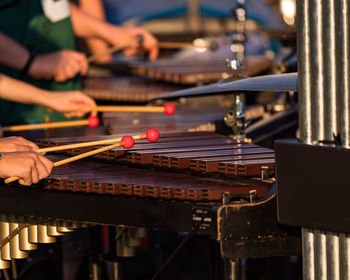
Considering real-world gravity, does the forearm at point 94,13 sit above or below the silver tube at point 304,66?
above

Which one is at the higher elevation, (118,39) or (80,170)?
(118,39)

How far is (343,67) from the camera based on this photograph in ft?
8.88

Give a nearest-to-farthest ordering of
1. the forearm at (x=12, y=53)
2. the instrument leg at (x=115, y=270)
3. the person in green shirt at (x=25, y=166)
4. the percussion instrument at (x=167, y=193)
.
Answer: the percussion instrument at (x=167, y=193) → the person in green shirt at (x=25, y=166) → the instrument leg at (x=115, y=270) → the forearm at (x=12, y=53)

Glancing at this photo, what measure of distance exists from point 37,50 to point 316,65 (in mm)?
3427

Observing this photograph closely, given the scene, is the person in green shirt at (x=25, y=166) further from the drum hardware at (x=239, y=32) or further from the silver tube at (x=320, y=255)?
the drum hardware at (x=239, y=32)

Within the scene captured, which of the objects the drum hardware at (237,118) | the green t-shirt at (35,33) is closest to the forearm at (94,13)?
the green t-shirt at (35,33)

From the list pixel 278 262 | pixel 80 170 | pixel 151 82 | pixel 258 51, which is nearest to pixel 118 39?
pixel 151 82

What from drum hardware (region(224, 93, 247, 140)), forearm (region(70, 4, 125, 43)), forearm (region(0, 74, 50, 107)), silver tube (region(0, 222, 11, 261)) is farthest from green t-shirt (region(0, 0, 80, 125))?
silver tube (region(0, 222, 11, 261))

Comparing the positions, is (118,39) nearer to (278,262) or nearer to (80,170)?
(278,262)

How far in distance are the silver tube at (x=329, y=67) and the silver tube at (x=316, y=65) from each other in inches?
0.5

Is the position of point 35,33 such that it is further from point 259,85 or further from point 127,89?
point 259,85

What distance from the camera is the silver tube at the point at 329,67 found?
107 inches

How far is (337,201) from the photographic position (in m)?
2.80

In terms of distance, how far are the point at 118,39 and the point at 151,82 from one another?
1.29ft
